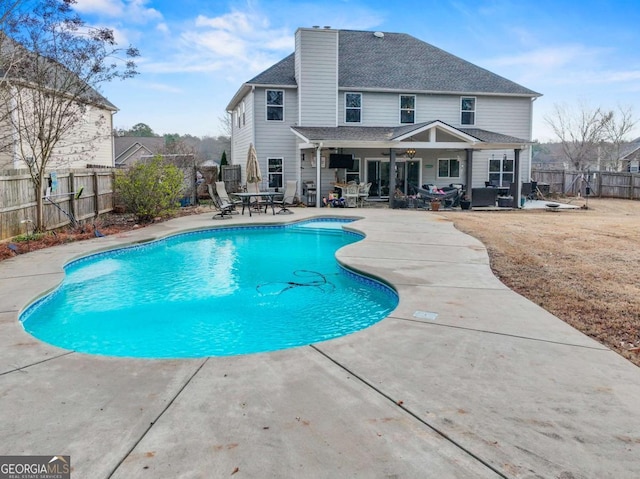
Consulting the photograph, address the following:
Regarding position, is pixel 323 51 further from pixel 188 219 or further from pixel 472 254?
pixel 472 254

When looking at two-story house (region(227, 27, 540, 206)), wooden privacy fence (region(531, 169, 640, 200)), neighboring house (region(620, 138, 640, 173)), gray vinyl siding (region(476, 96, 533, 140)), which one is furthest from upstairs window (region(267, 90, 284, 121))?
neighboring house (region(620, 138, 640, 173))

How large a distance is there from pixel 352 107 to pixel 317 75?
2.04 meters

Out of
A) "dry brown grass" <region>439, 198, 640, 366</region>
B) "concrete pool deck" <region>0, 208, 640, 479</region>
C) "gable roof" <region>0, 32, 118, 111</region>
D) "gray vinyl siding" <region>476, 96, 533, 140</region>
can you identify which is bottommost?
"concrete pool deck" <region>0, 208, 640, 479</region>

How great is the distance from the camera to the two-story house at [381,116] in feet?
60.9

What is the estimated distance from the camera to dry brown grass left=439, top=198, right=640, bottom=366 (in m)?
4.84

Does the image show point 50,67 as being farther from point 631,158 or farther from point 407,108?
point 631,158

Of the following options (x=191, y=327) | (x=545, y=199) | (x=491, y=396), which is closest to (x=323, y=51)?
(x=545, y=199)

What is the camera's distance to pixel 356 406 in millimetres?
3006

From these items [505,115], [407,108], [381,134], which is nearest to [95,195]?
[381,134]

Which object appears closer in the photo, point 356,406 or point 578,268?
point 356,406

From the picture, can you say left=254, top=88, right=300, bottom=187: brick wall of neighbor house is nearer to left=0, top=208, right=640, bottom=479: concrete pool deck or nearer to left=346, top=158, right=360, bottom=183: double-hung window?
left=346, top=158, right=360, bottom=183: double-hung window

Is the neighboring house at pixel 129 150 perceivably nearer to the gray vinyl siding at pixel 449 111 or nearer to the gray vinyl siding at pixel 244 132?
the gray vinyl siding at pixel 244 132

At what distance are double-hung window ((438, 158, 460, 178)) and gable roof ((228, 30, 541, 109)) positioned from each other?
300 cm

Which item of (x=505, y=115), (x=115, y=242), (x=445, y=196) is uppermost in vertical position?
(x=505, y=115)
